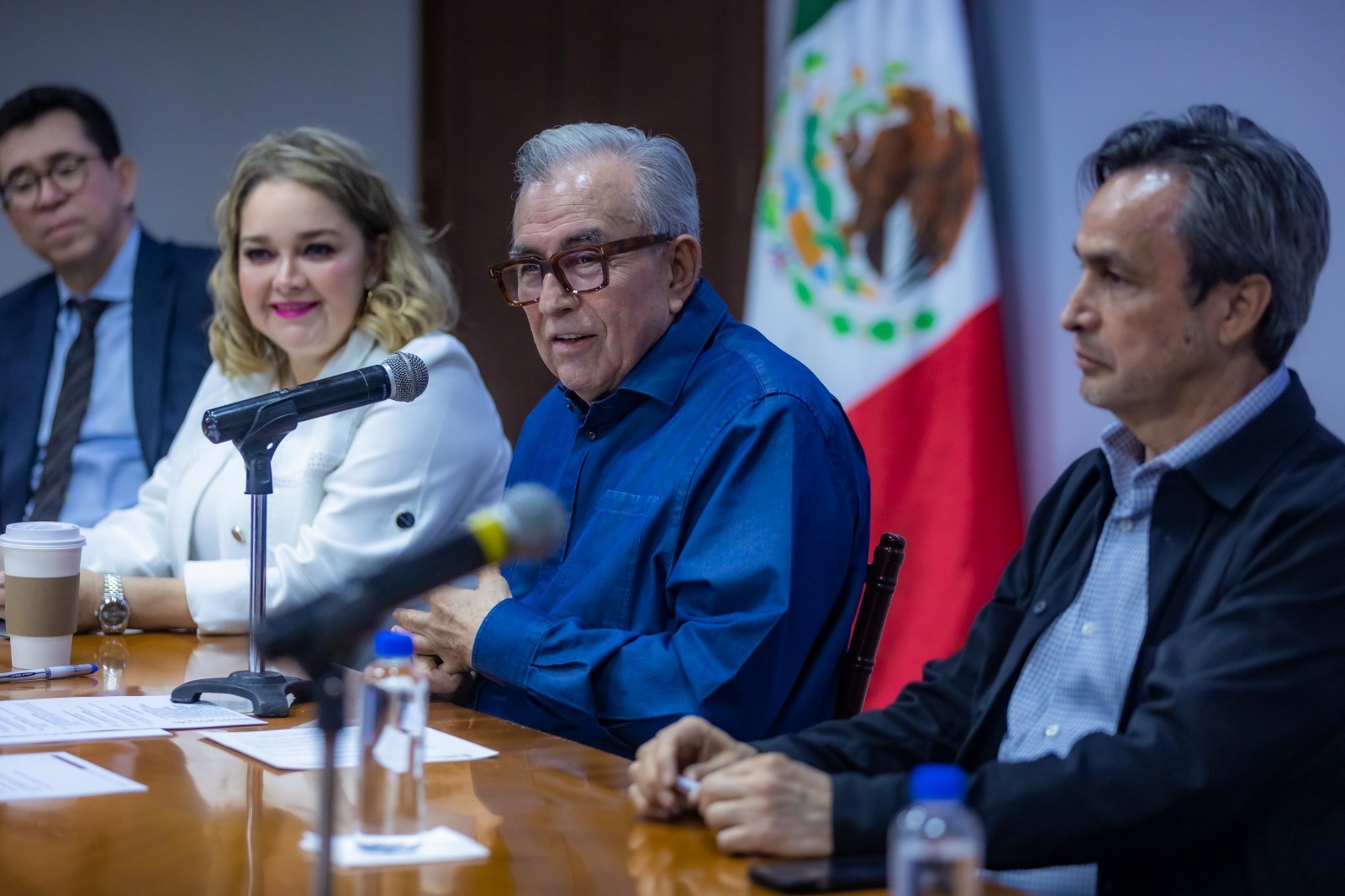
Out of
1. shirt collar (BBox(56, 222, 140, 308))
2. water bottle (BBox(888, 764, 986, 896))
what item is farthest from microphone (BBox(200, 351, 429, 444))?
shirt collar (BBox(56, 222, 140, 308))

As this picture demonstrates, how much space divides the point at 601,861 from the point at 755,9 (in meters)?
2.77

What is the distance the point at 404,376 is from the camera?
171cm

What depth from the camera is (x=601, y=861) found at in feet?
3.51

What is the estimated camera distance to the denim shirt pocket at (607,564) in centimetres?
177

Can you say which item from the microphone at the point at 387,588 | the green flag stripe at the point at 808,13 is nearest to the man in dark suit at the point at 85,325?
the green flag stripe at the point at 808,13

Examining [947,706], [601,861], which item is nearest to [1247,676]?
[947,706]

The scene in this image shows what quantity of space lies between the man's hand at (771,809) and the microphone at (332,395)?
0.74 metres

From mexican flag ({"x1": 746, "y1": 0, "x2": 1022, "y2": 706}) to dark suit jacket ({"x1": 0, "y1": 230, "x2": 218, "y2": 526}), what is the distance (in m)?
1.34

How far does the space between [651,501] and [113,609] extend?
995 millimetres

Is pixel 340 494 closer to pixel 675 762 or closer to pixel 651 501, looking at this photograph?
pixel 651 501

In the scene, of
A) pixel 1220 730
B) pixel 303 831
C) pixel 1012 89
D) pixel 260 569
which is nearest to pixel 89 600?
pixel 260 569

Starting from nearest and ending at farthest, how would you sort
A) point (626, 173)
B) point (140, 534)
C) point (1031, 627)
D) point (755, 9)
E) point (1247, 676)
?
1. point (1247, 676)
2. point (1031, 627)
3. point (626, 173)
4. point (140, 534)
5. point (755, 9)

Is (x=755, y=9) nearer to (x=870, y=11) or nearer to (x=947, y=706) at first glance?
(x=870, y=11)

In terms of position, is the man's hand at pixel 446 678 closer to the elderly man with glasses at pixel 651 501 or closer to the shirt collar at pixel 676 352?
the elderly man with glasses at pixel 651 501
